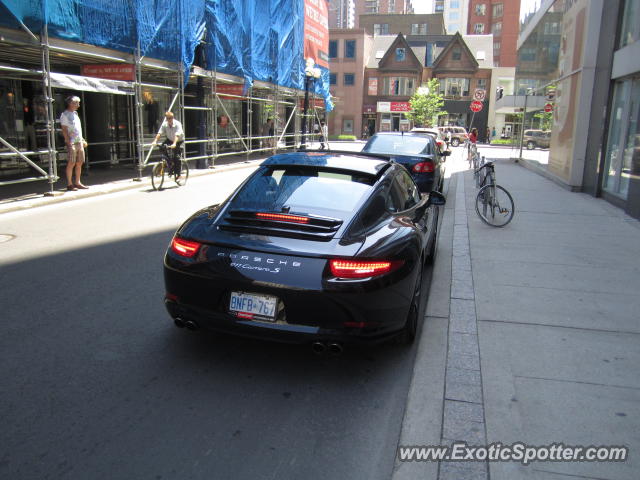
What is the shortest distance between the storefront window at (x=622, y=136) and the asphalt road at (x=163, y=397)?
32.0 ft

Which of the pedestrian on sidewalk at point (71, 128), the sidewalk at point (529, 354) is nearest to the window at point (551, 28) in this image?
the sidewalk at point (529, 354)

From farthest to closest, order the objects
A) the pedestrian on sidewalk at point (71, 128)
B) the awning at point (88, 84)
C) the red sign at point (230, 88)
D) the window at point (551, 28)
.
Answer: the red sign at point (230, 88) → the window at point (551, 28) → the pedestrian on sidewalk at point (71, 128) → the awning at point (88, 84)

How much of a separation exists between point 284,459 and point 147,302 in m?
2.88

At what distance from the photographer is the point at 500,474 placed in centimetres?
291

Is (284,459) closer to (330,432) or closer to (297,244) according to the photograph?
(330,432)

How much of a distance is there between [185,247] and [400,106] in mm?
70195

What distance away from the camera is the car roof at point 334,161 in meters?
4.93

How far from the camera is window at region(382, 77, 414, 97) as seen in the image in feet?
236

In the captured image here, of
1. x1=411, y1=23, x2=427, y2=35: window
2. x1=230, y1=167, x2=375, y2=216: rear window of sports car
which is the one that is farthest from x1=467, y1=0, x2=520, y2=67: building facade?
x1=230, y1=167, x2=375, y2=216: rear window of sports car

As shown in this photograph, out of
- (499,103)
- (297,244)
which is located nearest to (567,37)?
(499,103)

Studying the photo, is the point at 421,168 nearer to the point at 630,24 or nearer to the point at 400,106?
the point at 630,24

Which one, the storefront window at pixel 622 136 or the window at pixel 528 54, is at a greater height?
the window at pixel 528 54

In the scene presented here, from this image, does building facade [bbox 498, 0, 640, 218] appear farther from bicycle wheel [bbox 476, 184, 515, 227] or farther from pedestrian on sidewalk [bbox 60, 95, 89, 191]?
pedestrian on sidewalk [bbox 60, 95, 89, 191]

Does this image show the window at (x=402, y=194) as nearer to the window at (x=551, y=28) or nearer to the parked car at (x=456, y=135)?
the window at (x=551, y=28)
